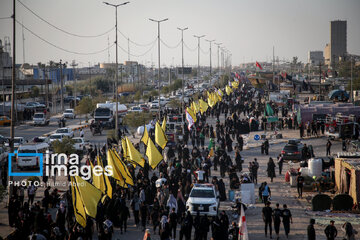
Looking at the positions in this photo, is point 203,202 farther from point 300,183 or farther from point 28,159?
point 28,159

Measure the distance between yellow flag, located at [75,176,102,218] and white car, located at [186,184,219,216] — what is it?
355cm

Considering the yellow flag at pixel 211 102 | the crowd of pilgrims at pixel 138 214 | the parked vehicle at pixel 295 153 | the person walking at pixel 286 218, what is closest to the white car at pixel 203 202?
the crowd of pilgrims at pixel 138 214

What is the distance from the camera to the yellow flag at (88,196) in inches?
598

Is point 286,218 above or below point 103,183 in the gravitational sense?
below

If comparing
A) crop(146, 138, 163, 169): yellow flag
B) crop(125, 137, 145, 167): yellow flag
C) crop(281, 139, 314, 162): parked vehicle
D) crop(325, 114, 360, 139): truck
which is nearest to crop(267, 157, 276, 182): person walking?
crop(281, 139, 314, 162): parked vehicle

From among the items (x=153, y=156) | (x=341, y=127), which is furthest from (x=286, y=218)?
(x=341, y=127)

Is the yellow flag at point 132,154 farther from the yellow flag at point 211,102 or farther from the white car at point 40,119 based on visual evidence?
the white car at point 40,119

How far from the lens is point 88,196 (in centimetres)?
1538

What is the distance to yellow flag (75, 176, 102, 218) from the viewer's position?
49.8 feet

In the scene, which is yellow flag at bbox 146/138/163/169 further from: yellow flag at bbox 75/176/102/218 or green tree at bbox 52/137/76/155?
yellow flag at bbox 75/176/102/218

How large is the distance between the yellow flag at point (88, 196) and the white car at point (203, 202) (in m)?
3.55

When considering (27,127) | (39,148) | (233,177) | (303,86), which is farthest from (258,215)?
(303,86)

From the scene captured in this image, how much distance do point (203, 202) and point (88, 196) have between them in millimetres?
4135

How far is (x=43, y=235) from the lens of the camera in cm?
1370
